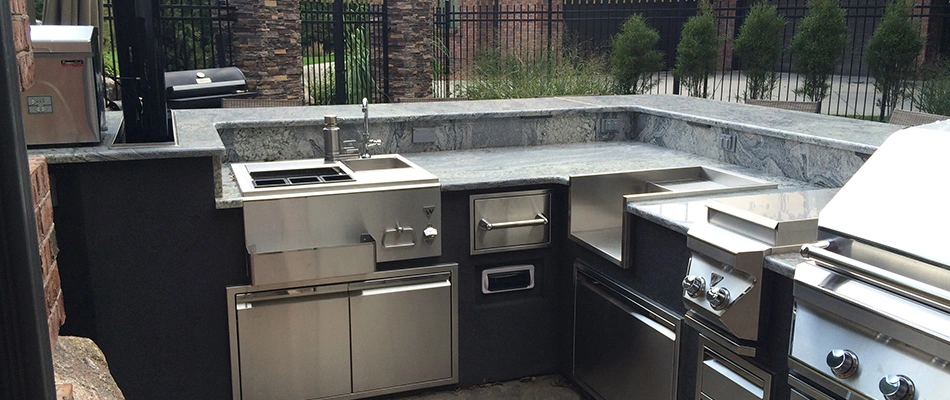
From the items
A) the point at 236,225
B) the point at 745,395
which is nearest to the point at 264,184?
the point at 236,225

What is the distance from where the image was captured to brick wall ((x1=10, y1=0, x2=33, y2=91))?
1.05 m

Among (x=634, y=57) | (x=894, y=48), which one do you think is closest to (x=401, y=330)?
(x=634, y=57)

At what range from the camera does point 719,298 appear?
2504mm

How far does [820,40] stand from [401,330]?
28.3ft

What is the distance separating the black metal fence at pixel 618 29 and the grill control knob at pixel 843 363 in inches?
336

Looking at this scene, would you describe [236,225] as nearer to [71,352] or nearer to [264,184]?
[264,184]

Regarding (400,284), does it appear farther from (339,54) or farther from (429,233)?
(339,54)

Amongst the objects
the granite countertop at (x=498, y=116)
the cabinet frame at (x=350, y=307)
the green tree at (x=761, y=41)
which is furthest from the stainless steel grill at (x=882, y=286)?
the green tree at (x=761, y=41)

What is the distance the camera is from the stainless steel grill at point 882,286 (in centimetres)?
192

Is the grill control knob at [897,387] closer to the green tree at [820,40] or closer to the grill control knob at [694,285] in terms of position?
the grill control knob at [694,285]

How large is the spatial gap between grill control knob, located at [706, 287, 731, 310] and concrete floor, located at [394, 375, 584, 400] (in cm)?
145

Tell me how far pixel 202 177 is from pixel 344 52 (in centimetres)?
848

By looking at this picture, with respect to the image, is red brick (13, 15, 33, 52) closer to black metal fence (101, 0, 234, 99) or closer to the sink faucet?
the sink faucet

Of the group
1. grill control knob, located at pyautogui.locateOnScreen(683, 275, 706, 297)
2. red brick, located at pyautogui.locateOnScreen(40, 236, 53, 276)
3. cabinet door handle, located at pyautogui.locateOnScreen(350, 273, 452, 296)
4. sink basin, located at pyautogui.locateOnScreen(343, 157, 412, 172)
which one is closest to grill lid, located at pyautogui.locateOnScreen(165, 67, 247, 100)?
sink basin, located at pyautogui.locateOnScreen(343, 157, 412, 172)
